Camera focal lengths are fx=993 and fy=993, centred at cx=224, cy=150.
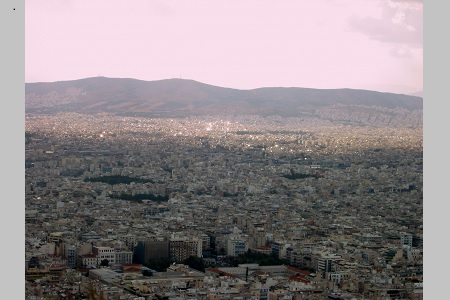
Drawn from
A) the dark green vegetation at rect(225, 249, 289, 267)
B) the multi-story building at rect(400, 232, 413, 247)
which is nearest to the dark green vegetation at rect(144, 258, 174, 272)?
the dark green vegetation at rect(225, 249, 289, 267)

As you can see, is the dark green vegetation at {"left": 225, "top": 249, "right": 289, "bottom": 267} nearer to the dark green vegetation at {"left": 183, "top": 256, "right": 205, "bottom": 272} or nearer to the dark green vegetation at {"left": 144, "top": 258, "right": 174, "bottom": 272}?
the dark green vegetation at {"left": 183, "top": 256, "right": 205, "bottom": 272}

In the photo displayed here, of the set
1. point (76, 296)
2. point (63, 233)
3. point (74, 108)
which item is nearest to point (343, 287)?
point (76, 296)

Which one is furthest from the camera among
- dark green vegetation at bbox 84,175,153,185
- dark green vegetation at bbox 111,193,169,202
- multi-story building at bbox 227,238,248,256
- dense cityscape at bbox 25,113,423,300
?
dark green vegetation at bbox 84,175,153,185

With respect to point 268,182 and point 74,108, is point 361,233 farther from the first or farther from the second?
point 74,108

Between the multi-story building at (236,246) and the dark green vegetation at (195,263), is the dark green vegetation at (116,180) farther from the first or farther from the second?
the dark green vegetation at (195,263)

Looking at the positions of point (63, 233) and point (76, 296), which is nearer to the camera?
point (76, 296)

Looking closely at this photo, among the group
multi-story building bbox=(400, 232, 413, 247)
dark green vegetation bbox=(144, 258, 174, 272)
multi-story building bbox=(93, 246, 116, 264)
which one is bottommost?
dark green vegetation bbox=(144, 258, 174, 272)

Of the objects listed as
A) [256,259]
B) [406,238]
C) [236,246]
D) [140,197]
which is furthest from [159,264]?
[140,197]
